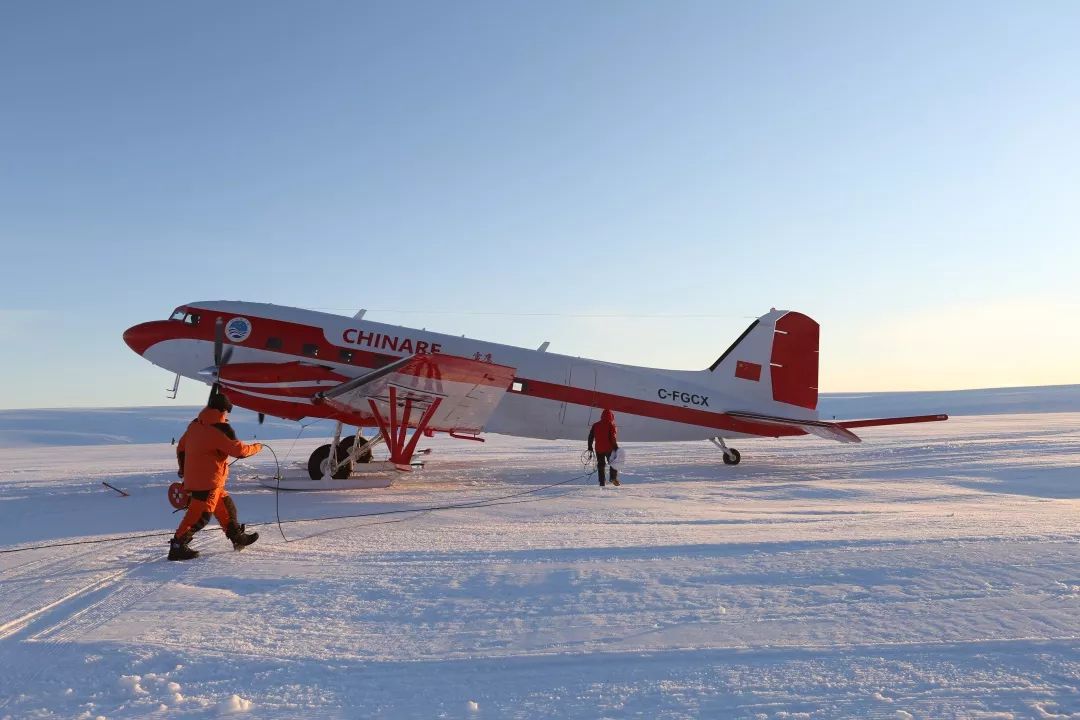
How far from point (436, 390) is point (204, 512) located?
27.4 feet

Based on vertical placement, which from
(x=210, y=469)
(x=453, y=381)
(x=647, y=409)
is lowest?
(x=210, y=469)

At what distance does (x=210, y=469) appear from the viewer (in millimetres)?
7082

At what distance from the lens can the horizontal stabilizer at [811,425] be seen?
1759 cm

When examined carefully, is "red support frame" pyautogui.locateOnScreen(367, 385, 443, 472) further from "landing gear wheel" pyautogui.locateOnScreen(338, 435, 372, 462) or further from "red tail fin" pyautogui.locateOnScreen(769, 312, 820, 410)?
"red tail fin" pyautogui.locateOnScreen(769, 312, 820, 410)

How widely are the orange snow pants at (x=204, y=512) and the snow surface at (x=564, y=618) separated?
30 centimetres

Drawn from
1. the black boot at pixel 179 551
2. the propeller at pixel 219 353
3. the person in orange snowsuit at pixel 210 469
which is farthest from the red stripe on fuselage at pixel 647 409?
the black boot at pixel 179 551

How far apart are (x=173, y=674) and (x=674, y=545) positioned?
4.56 m

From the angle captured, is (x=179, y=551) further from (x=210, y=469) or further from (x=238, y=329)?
(x=238, y=329)

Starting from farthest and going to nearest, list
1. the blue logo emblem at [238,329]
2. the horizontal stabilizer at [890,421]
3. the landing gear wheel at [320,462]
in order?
the horizontal stabilizer at [890,421] < the blue logo emblem at [238,329] < the landing gear wheel at [320,462]

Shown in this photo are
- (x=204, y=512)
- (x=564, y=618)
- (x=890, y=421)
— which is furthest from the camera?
(x=890, y=421)

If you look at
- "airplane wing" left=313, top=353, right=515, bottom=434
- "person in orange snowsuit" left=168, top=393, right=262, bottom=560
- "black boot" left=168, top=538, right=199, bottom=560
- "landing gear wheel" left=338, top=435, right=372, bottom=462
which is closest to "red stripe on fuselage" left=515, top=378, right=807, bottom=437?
"airplane wing" left=313, top=353, right=515, bottom=434

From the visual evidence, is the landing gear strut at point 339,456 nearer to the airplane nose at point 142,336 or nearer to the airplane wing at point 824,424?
the airplane nose at point 142,336

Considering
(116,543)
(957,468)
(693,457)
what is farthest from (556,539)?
(693,457)

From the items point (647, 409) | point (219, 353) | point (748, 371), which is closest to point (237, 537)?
point (219, 353)
